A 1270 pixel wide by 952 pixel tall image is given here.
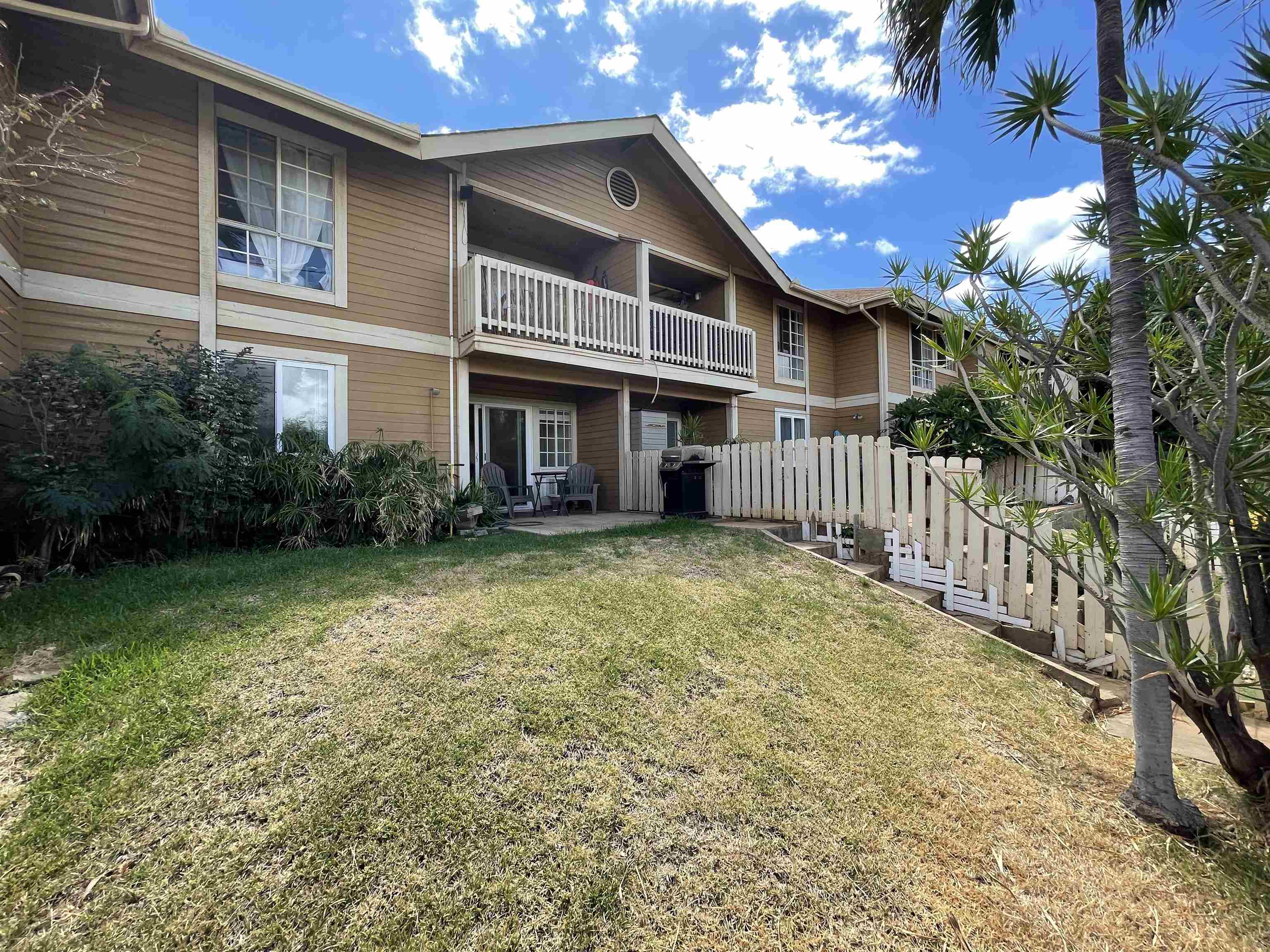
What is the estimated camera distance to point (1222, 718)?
7.25 ft

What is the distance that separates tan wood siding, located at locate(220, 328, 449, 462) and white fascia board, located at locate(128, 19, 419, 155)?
9.22 feet

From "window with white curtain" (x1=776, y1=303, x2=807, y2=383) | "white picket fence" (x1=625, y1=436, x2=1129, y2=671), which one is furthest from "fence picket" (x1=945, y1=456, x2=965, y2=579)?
"window with white curtain" (x1=776, y1=303, x2=807, y2=383)

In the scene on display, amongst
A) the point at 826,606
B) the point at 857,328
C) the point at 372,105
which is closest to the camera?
the point at 826,606

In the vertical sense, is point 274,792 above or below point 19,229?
below

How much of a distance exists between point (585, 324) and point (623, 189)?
3522 millimetres

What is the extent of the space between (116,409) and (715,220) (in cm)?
1037

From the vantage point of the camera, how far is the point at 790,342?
13547 millimetres

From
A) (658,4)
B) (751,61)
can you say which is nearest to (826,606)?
(658,4)

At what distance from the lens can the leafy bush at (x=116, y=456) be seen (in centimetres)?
434

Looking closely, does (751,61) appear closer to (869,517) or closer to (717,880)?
(869,517)

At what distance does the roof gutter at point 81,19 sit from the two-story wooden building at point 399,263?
0.05m

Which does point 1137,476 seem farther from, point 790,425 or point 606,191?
point 790,425

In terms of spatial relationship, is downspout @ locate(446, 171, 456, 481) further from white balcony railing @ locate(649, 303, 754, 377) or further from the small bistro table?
white balcony railing @ locate(649, 303, 754, 377)

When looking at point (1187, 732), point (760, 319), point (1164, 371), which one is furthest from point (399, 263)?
point (1187, 732)
